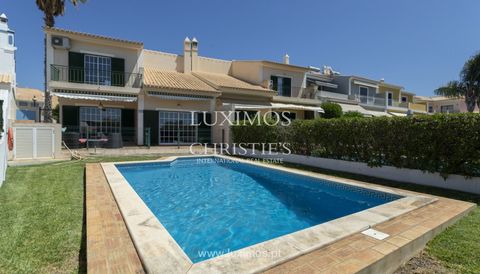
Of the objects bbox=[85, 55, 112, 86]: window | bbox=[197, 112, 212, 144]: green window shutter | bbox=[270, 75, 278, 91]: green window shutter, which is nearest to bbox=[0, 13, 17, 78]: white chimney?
bbox=[85, 55, 112, 86]: window

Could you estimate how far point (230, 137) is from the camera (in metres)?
25.9

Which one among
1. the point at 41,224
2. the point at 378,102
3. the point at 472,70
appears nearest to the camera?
the point at 41,224

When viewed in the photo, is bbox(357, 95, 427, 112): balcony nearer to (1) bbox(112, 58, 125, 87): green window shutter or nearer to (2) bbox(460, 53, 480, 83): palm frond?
(2) bbox(460, 53, 480, 83): palm frond

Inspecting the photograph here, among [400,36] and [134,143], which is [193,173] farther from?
[400,36]

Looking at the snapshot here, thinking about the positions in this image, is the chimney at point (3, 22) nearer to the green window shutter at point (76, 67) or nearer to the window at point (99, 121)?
the green window shutter at point (76, 67)

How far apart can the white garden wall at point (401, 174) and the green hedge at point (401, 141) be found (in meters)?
0.26

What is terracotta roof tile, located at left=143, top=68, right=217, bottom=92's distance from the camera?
26.6 m

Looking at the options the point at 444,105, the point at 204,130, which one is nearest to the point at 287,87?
the point at 204,130

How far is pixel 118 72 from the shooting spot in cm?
2578

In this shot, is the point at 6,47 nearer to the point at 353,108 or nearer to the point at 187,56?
the point at 187,56

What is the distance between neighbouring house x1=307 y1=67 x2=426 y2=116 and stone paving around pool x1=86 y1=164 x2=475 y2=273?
3405cm

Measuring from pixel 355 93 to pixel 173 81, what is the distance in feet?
114

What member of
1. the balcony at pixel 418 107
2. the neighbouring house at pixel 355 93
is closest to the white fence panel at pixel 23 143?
the neighbouring house at pixel 355 93

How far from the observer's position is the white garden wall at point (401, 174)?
10602mm
